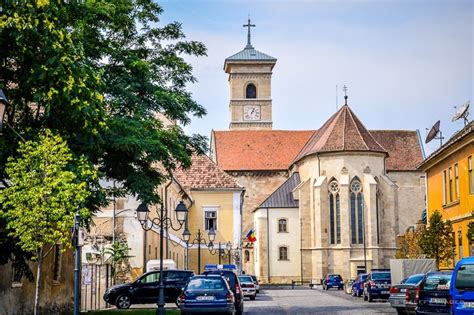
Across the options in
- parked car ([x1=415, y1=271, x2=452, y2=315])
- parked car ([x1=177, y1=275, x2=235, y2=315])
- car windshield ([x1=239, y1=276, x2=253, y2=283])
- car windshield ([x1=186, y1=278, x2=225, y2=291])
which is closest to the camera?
parked car ([x1=415, y1=271, x2=452, y2=315])

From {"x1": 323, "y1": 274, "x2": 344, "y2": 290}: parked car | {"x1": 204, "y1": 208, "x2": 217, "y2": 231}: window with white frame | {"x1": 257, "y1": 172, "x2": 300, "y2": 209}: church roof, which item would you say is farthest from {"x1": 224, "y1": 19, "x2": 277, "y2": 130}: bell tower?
{"x1": 204, "y1": 208, "x2": 217, "y2": 231}: window with white frame

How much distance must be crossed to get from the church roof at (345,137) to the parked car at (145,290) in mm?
46934

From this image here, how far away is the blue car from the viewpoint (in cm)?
1697

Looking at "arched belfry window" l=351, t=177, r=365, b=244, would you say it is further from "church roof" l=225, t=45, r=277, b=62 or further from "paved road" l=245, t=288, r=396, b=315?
"church roof" l=225, t=45, r=277, b=62

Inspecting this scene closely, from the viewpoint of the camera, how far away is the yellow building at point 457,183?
3400 centimetres

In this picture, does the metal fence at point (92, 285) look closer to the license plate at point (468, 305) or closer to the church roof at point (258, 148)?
the license plate at point (468, 305)

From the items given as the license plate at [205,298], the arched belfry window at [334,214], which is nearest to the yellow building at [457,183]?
the license plate at [205,298]

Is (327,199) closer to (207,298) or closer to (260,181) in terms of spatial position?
(260,181)

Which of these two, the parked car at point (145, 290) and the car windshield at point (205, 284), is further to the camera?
the parked car at point (145, 290)

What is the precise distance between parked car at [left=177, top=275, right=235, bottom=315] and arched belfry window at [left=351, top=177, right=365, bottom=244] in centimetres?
5443

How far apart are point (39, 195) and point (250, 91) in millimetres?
98258

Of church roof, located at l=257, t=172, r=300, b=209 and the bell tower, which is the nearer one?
church roof, located at l=257, t=172, r=300, b=209

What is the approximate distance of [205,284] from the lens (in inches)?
925

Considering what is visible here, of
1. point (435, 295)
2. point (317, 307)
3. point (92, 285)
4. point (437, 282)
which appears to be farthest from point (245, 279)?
point (435, 295)
